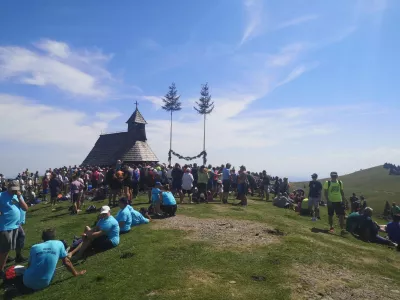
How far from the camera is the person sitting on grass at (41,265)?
27.9 feet

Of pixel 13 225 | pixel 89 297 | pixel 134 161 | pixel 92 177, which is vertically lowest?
pixel 89 297

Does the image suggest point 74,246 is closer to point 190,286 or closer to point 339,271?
point 190,286

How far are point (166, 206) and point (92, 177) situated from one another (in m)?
13.7

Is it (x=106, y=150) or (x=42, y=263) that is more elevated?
(x=106, y=150)

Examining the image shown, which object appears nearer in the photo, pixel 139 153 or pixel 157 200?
pixel 157 200

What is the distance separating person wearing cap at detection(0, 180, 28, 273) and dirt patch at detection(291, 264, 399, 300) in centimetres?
847

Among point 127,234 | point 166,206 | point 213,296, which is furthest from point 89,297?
point 166,206

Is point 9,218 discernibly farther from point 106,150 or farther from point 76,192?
point 106,150

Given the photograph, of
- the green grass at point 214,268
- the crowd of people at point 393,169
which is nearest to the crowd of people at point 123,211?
the green grass at point 214,268

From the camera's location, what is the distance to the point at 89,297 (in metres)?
7.55

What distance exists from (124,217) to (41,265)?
4518 millimetres

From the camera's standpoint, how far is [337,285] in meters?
8.30

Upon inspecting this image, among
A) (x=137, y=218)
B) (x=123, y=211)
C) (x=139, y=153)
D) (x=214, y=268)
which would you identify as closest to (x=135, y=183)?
(x=137, y=218)

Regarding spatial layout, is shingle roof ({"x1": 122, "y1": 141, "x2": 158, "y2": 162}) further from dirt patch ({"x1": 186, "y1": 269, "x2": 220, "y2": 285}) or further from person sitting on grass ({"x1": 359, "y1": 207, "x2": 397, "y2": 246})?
dirt patch ({"x1": 186, "y1": 269, "x2": 220, "y2": 285})
